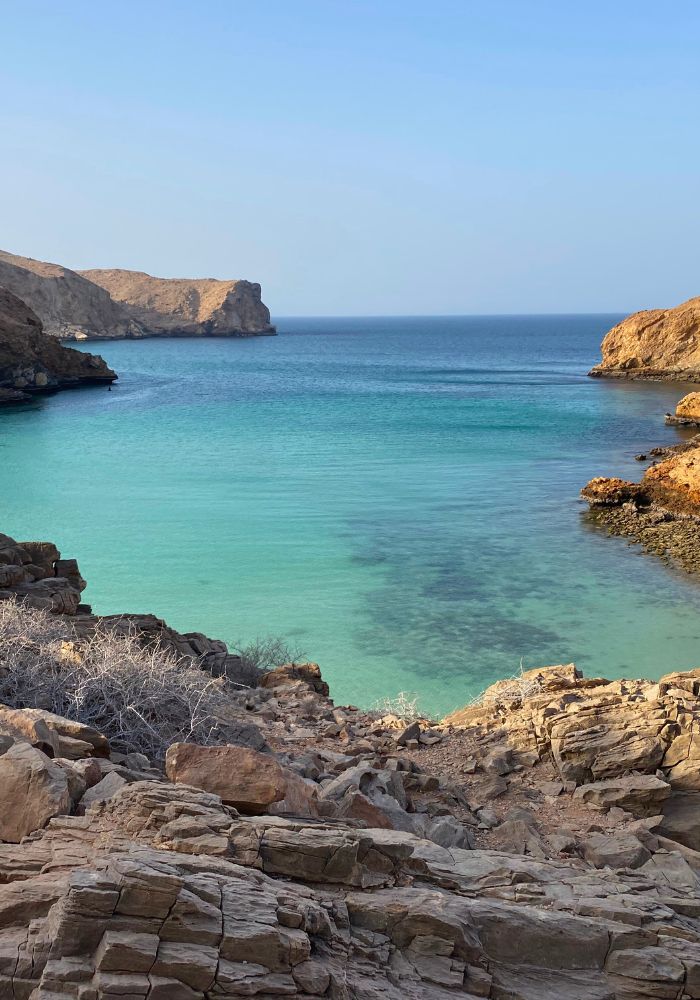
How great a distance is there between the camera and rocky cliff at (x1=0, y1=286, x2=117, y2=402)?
56.3m

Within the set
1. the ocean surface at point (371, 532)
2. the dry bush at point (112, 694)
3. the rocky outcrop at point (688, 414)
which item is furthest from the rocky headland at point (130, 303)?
the dry bush at point (112, 694)

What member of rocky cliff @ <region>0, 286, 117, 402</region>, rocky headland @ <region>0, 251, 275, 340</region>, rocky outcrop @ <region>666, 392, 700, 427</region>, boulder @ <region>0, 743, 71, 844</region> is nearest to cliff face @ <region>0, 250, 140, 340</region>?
rocky headland @ <region>0, 251, 275, 340</region>

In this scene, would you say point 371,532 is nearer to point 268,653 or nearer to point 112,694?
point 268,653

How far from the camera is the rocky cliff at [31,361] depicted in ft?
185

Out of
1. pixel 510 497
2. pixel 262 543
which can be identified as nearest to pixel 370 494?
pixel 510 497

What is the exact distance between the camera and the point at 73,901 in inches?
134

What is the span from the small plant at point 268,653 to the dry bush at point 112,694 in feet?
11.9

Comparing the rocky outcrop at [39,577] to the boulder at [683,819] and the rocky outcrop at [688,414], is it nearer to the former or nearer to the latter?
the boulder at [683,819]

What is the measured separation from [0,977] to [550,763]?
17.6ft

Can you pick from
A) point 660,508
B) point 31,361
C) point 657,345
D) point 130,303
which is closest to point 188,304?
point 130,303

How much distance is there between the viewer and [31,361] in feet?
193

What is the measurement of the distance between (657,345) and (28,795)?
222 ft

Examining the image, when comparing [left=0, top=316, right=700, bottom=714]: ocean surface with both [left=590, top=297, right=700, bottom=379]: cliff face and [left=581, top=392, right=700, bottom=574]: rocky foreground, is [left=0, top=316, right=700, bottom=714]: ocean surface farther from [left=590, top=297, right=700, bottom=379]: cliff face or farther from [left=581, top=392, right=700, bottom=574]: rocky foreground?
[left=590, top=297, right=700, bottom=379]: cliff face

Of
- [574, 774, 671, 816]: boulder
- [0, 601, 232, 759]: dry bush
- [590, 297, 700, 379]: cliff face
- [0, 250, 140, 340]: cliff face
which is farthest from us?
[0, 250, 140, 340]: cliff face
